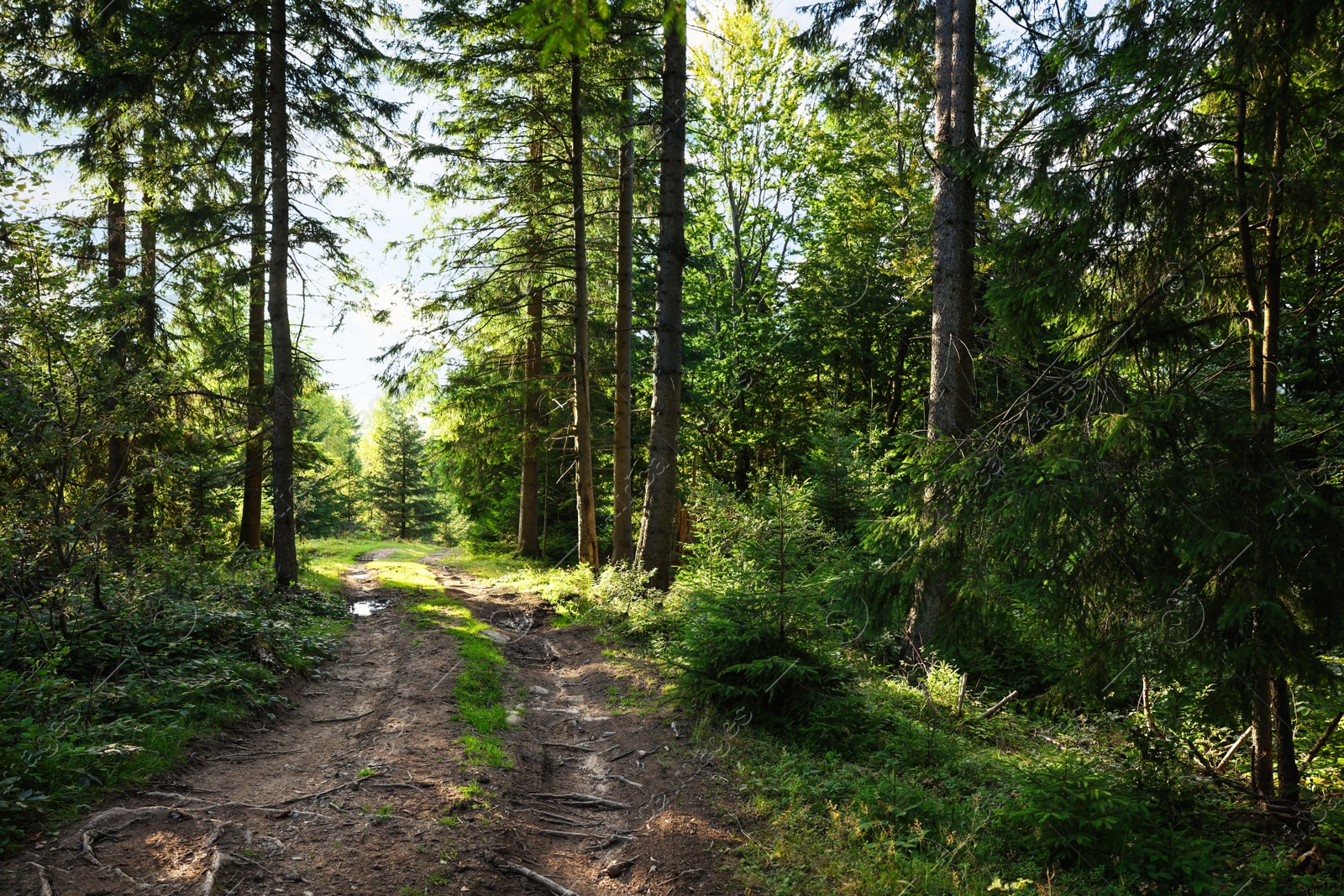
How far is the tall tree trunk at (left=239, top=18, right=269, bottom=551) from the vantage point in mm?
12844

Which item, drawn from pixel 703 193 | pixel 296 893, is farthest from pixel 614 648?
pixel 703 193

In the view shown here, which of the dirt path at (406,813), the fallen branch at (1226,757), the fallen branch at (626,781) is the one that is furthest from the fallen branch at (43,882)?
the fallen branch at (1226,757)

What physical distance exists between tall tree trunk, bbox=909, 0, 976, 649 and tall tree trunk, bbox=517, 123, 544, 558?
8.30 meters

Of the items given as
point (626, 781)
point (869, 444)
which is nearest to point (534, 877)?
point (626, 781)

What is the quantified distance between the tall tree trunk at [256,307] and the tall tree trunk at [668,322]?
7129 mm

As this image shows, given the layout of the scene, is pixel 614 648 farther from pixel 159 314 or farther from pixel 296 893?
pixel 159 314

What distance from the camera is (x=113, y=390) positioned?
22.2ft

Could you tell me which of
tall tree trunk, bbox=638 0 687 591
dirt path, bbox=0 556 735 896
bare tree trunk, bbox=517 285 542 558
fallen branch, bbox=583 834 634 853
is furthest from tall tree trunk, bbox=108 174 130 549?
bare tree trunk, bbox=517 285 542 558

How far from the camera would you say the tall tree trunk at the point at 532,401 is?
48.7 ft

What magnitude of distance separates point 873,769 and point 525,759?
3088mm

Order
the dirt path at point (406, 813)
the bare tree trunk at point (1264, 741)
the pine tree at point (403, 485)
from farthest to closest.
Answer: the pine tree at point (403, 485) < the bare tree trunk at point (1264, 741) < the dirt path at point (406, 813)

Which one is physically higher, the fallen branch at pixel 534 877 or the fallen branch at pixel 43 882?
the fallen branch at pixel 43 882

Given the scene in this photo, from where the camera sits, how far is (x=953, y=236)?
8.30 metres

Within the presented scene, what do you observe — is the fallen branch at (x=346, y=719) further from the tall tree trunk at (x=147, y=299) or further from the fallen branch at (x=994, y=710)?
the fallen branch at (x=994, y=710)
